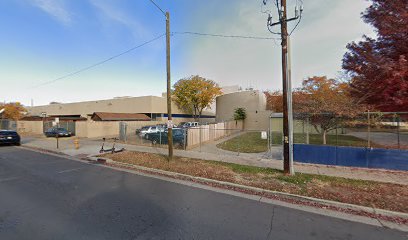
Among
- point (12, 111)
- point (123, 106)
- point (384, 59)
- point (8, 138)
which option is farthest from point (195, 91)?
point (12, 111)

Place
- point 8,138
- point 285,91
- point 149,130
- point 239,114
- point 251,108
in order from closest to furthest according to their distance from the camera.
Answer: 1. point 285,91
2. point 8,138
3. point 149,130
4. point 239,114
5. point 251,108

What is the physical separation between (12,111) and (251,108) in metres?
53.3

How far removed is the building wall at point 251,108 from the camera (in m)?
35.3

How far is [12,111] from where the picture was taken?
44531 mm

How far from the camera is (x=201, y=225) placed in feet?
13.3

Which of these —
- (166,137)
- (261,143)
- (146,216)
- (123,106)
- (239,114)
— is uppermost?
(123,106)

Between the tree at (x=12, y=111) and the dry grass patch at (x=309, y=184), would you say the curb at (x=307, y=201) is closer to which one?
the dry grass patch at (x=309, y=184)

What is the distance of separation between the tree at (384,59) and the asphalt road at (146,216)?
7668 millimetres

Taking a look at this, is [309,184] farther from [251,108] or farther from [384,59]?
[251,108]

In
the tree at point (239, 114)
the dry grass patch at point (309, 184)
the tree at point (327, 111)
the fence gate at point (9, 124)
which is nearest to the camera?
the dry grass patch at point (309, 184)

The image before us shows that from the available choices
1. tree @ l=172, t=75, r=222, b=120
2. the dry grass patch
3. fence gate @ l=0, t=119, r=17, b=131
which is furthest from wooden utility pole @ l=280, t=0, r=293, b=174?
fence gate @ l=0, t=119, r=17, b=131

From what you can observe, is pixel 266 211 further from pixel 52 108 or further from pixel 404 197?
pixel 52 108

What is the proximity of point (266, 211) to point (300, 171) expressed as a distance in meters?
4.21

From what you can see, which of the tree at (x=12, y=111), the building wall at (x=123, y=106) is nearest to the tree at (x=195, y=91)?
the building wall at (x=123, y=106)
